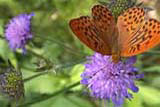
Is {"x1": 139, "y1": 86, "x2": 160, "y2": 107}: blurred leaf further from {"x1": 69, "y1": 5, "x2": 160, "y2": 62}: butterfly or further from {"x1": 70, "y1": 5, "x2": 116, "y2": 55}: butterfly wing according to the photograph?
{"x1": 70, "y1": 5, "x2": 116, "y2": 55}: butterfly wing

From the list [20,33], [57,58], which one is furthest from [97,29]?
[57,58]

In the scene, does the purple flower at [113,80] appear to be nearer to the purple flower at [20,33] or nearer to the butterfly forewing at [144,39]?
the butterfly forewing at [144,39]

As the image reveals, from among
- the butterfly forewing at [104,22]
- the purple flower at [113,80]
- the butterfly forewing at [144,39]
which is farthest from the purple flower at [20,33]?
the butterfly forewing at [144,39]

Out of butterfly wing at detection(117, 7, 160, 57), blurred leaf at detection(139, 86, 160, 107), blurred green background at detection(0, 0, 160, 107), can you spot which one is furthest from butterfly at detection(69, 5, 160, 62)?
blurred leaf at detection(139, 86, 160, 107)

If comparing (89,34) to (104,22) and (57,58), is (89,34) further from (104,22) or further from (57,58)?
(57,58)

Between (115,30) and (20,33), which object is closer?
(115,30)
